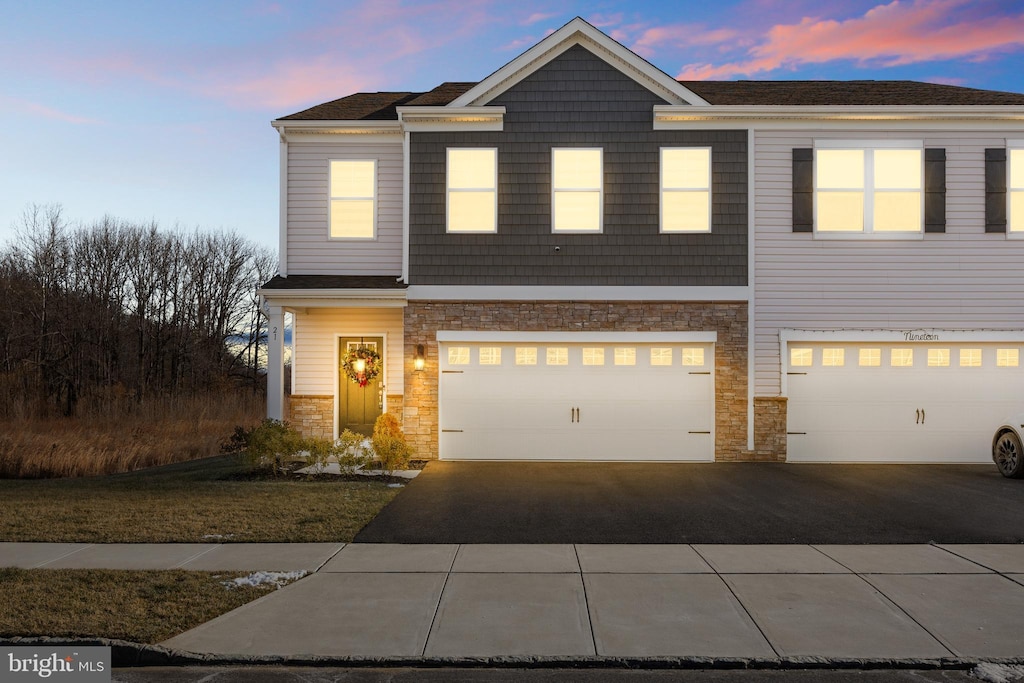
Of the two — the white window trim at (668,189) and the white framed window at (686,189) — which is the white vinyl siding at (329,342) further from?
the white framed window at (686,189)

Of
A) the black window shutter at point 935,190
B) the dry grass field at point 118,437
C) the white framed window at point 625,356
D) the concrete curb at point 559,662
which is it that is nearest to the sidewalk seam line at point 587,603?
the concrete curb at point 559,662

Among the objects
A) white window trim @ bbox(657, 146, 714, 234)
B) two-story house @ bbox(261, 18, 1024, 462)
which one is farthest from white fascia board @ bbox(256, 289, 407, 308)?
white window trim @ bbox(657, 146, 714, 234)

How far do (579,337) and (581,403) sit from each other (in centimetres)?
128

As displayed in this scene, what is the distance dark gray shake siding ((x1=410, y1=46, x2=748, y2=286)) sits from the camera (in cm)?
1349

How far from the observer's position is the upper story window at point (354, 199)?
14344mm

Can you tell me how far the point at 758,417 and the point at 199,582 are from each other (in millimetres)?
10589

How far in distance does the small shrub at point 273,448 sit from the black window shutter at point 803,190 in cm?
1019

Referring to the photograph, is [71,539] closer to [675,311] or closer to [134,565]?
[134,565]

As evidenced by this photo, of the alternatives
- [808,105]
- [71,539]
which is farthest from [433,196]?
[71,539]

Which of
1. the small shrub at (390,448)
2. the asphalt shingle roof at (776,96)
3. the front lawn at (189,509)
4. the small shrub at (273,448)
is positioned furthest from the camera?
the asphalt shingle roof at (776,96)

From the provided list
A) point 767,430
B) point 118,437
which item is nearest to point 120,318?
point 118,437

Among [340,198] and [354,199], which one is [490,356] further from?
[340,198]

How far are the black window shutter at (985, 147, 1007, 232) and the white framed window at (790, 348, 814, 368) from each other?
4.20m

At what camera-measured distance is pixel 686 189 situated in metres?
13.6
